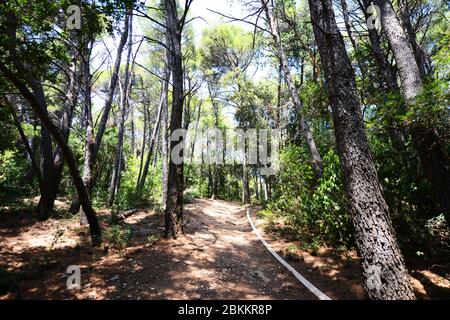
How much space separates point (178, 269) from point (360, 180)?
365 cm

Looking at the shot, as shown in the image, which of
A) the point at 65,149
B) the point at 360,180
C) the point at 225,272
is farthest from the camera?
the point at 65,149

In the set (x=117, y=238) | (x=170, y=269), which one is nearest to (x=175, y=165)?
(x=117, y=238)

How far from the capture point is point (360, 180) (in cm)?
349

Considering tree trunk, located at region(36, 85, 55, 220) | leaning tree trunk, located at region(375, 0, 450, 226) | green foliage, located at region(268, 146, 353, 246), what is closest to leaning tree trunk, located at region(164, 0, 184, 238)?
green foliage, located at region(268, 146, 353, 246)

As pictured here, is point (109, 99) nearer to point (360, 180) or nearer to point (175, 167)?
point (175, 167)

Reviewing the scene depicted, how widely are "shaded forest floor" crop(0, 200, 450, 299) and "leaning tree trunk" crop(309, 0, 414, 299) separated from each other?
1119 millimetres

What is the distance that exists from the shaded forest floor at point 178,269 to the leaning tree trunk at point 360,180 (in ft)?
3.67

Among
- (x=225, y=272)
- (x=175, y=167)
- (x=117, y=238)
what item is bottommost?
(x=225, y=272)

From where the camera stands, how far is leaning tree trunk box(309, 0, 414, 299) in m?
3.21

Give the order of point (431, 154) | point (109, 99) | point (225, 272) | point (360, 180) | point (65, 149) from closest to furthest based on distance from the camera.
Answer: point (360, 180) → point (431, 154) → point (225, 272) → point (65, 149) → point (109, 99)

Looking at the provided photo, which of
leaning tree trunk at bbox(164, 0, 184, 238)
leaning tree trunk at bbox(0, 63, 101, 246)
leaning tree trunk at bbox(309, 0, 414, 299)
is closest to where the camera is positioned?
leaning tree trunk at bbox(309, 0, 414, 299)

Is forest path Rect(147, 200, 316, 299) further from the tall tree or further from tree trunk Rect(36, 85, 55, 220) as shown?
tree trunk Rect(36, 85, 55, 220)

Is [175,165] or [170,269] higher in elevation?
[175,165]
